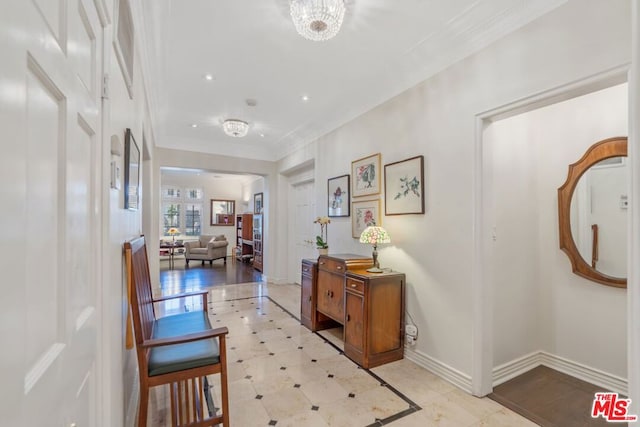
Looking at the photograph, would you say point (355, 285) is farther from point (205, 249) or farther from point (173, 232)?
point (173, 232)

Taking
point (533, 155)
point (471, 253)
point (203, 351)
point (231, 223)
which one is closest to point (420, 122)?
point (533, 155)

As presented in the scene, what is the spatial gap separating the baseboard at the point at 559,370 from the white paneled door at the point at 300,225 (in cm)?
349

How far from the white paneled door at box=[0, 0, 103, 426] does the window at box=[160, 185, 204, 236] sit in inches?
399

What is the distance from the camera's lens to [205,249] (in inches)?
345

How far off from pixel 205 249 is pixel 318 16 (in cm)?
801

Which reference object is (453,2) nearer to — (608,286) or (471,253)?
(471,253)

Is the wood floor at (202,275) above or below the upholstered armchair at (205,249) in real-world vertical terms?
below

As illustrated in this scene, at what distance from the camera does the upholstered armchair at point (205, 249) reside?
870 cm

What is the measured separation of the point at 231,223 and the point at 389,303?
30.9ft

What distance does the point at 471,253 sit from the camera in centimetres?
235

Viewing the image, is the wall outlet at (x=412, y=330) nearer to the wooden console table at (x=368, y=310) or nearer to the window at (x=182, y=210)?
the wooden console table at (x=368, y=310)

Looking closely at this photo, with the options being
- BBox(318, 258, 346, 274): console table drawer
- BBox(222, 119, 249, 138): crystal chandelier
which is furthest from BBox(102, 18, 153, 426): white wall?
BBox(222, 119, 249, 138): crystal chandelier

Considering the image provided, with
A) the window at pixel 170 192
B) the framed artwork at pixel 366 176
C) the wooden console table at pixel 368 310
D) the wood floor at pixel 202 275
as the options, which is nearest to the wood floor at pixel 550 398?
the wooden console table at pixel 368 310

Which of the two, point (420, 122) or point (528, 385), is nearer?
point (528, 385)
